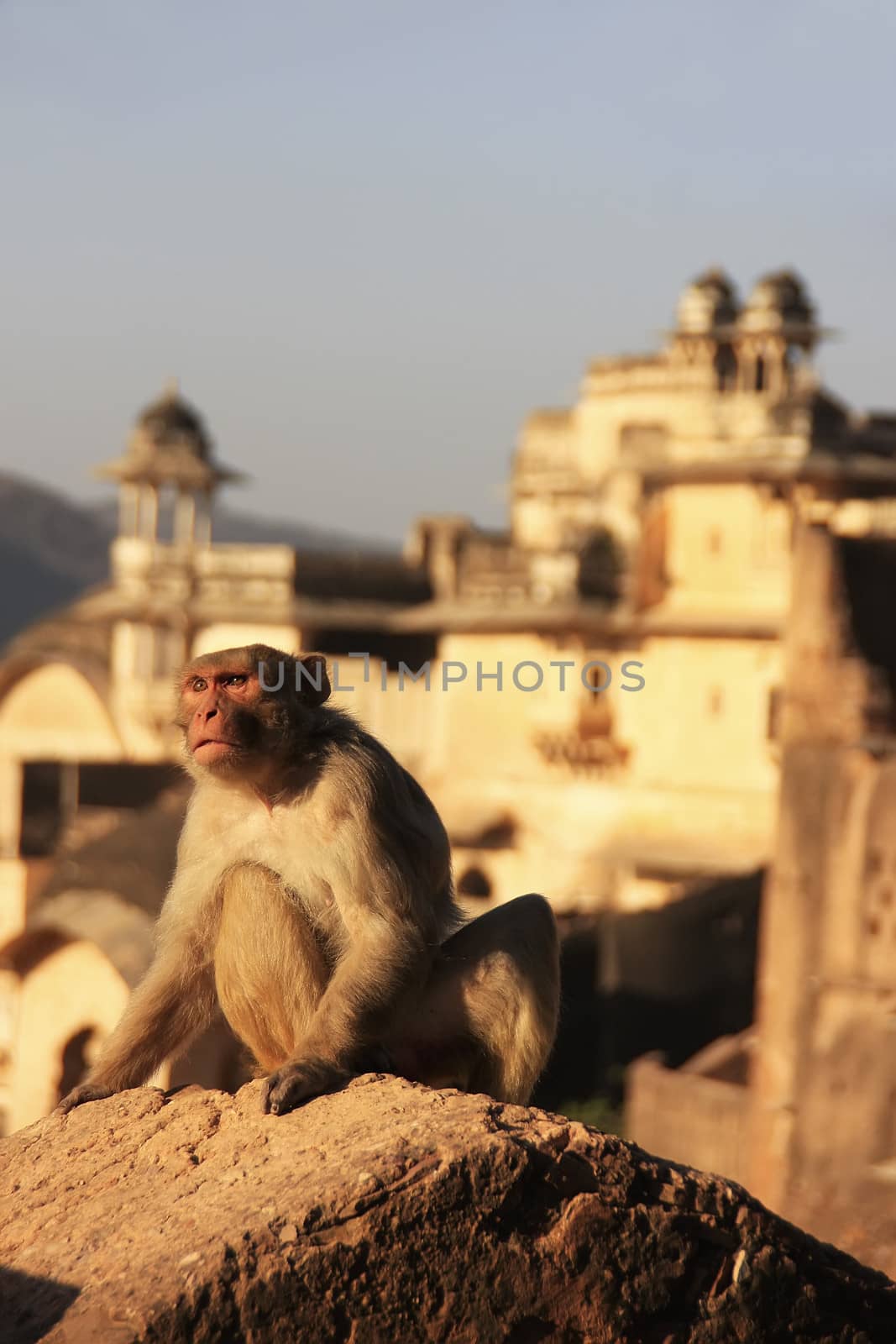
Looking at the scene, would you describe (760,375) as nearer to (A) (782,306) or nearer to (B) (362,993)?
(A) (782,306)

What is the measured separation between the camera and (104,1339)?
4066mm

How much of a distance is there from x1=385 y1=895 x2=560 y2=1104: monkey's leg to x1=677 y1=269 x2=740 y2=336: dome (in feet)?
98.8

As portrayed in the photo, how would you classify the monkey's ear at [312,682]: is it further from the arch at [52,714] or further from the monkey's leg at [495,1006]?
the arch at [52,714]

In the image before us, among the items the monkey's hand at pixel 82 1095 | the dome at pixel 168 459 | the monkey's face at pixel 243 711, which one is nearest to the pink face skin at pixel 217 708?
the monkey's face at pixel 243 711

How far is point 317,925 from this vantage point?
5.34 metres

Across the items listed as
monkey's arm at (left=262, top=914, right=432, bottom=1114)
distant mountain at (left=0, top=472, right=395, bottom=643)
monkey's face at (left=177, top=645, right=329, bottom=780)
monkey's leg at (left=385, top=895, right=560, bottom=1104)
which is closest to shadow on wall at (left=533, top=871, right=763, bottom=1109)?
monkey's leg at (left=385, top=895, right=560, bottom=1104)

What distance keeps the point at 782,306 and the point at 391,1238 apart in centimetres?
2978

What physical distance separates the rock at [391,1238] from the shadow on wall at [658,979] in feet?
55.9

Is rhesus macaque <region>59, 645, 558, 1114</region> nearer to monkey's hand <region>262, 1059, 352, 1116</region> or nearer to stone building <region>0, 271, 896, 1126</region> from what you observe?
monkey's hand <region>262, 1059, 352, 1116</region>

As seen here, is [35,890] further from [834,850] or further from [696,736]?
[696,736]

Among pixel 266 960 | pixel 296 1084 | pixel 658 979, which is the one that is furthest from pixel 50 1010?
pixel 296 1084

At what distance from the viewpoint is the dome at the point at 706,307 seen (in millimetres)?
34625

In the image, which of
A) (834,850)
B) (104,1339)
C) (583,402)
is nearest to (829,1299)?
(104,1339)

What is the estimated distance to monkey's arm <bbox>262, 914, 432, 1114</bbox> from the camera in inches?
201
